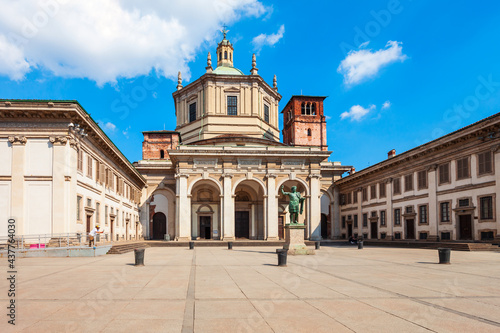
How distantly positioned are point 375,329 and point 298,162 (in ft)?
Answer: 130

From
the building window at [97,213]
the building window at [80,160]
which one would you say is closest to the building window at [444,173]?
the building window at [97,213]

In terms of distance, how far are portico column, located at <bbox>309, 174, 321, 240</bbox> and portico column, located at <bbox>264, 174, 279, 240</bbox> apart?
384 centimetres

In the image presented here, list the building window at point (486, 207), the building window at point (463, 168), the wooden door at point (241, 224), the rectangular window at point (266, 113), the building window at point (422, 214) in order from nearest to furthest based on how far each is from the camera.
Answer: the building window at point (486, 207)
the building window at point (463, 168)
the building window at point (422, 214)
the wooden door at point (241, 224)
the rectangular window at point (266, 113)

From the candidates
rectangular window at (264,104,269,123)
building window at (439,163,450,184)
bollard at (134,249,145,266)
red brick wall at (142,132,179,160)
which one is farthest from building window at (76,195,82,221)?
rectangular window at (264,104,269,123)

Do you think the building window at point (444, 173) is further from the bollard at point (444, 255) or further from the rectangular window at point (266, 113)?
the rectangular window at point (266, 113)

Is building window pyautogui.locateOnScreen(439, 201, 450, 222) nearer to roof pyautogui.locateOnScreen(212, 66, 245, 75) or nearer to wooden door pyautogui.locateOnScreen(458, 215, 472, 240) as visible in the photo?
wooden door pyautogui.locateOnScreen(458, 215, 472, 240)

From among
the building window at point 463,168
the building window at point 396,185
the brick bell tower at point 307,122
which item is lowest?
the building window at point 396,185

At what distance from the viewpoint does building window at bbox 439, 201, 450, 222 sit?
33.9 m

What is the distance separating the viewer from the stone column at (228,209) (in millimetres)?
44062

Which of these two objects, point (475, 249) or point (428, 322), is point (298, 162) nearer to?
point (475, 249)

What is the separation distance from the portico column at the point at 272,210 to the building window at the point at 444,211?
16.6 meters

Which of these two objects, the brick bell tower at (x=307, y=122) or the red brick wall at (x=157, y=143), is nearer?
the red brick wall at (x=157, y=143)

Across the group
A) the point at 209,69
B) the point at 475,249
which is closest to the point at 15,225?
the point at 475,249

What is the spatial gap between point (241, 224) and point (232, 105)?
606 inches
